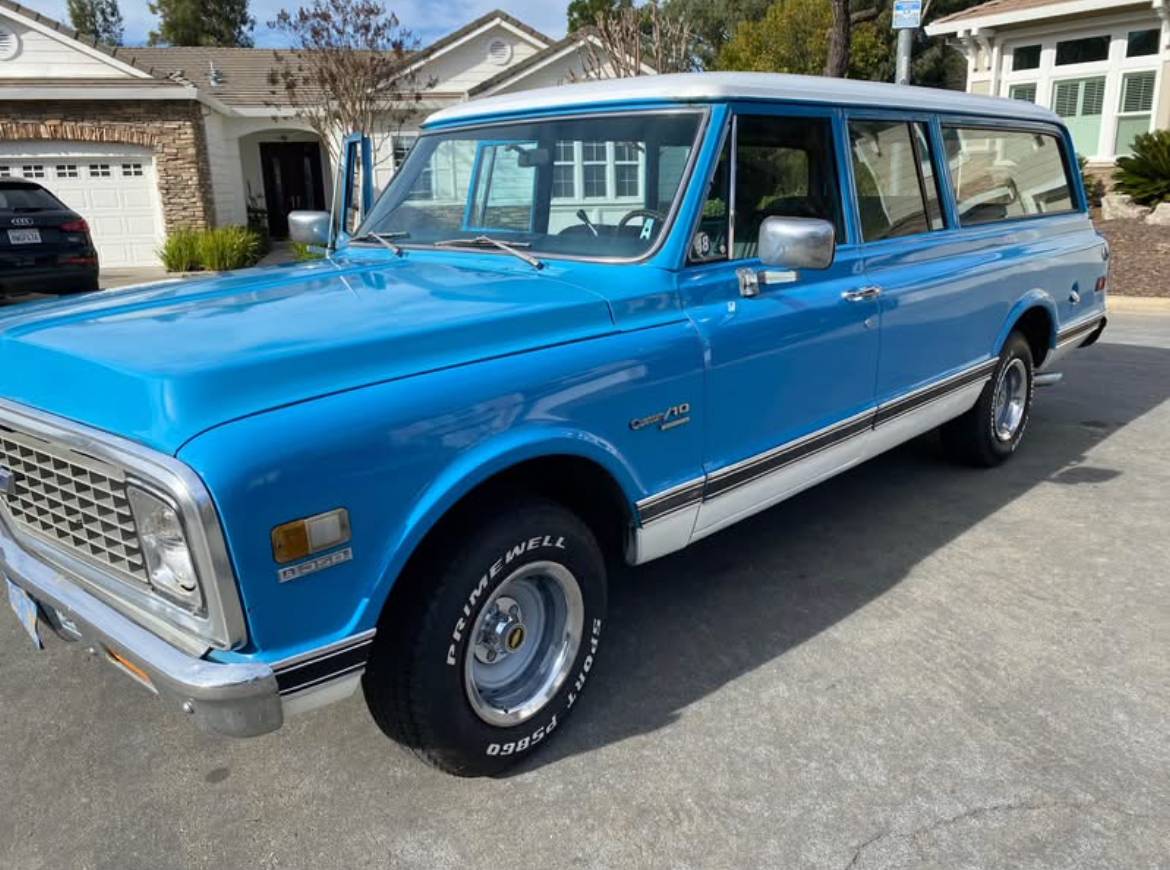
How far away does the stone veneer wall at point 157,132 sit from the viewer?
16672 mm

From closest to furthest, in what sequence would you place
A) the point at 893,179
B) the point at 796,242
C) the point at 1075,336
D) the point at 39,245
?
the point at 796,242
the point at 893,179
the point at 1075,336
the point at 39,245

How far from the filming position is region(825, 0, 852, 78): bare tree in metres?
12.7

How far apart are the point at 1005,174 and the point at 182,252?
14442 millimetres

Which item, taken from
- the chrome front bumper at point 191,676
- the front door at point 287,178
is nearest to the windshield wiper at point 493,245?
the chrome front bumper at point 191,676

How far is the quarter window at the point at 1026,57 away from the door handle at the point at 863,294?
61.5 ft

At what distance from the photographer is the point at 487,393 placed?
2.43m

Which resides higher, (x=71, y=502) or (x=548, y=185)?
(x=548, y=185)

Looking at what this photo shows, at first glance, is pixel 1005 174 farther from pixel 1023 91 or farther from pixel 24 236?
pixel 1023 91

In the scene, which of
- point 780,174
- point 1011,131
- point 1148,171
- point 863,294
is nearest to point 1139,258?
point 1148,171

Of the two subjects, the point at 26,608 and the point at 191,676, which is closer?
the point at 191,676

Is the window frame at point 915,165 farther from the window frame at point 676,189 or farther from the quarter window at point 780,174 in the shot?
the window frame at point 676,189

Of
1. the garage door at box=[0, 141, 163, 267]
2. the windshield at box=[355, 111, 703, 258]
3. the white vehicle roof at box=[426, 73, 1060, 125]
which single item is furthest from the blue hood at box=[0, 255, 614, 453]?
the garage door at box=[0, 141, 163, 267]

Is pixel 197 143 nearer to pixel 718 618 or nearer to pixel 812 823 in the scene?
pixel 718 618

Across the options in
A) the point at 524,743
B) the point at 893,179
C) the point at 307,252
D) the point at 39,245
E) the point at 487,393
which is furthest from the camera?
the point at 307,252
